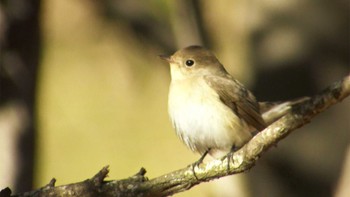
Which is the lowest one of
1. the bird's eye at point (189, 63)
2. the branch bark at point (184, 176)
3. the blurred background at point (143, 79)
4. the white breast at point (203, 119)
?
the branch bark at point (184, 176)

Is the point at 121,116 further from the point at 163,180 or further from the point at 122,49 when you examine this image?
the point at 163,180

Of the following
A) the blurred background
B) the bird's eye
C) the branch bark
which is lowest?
the branch bark

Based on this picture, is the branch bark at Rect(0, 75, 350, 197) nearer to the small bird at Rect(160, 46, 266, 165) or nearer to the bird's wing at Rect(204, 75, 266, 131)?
the small bird at Rect(160, 46, 266, 165)

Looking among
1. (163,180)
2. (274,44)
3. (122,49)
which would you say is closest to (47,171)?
(122,49)

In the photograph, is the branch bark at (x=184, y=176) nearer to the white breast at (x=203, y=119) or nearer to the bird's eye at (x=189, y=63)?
the white breast at (x=203, y=119)

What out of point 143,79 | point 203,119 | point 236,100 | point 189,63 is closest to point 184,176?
point 203,119

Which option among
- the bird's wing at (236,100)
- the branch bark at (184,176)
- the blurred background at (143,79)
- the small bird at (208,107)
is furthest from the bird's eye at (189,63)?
the branch bark at (184,176)

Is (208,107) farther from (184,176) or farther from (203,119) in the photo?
(184,176)

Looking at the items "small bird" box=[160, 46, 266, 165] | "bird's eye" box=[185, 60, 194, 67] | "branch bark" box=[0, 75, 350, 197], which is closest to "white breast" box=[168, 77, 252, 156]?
"small bird" box=[160, 46, 266, 165]
